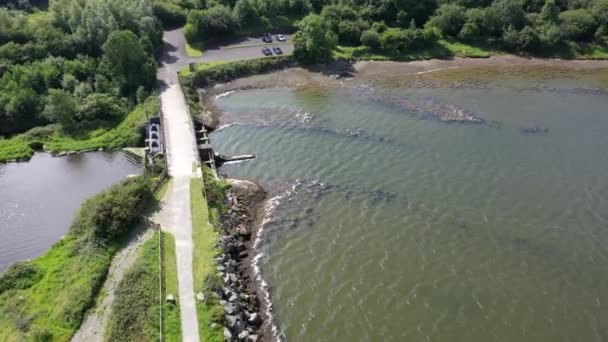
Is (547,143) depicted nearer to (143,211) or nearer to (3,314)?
(143,211)

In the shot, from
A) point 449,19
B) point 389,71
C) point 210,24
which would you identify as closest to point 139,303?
point 389,71

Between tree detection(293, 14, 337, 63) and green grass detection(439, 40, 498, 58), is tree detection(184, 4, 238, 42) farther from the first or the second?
green grass detection(439, 40, 498, 58)

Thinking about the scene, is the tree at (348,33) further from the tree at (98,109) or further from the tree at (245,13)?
the tree at (98,109)

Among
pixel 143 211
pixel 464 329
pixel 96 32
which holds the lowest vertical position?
pixel 464 329

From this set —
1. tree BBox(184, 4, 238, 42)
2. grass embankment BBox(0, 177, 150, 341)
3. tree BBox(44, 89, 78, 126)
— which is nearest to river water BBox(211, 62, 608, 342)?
grass embankment BBox(0, 177, 150, 341)

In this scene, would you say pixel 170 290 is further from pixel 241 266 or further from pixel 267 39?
pixel 267 39

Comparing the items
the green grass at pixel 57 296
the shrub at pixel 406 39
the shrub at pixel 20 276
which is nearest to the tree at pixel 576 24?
the shrub at pixel 406 39

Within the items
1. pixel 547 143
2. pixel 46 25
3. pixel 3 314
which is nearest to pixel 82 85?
pixel 46 25
